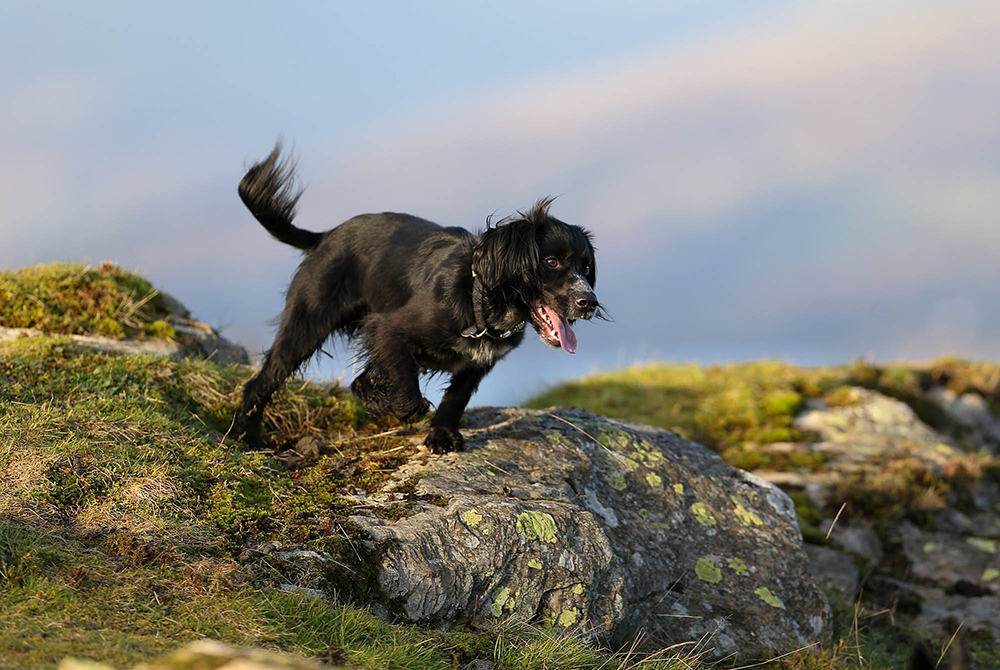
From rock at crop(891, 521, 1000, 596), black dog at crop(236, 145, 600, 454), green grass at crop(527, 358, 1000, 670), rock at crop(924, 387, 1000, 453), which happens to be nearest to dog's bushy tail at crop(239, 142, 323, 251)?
black dog at crop(236, 145, 600, 454)

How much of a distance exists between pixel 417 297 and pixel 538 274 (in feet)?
2.85

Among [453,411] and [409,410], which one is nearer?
[409,410]

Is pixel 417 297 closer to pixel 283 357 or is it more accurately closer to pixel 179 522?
pixel 283 357

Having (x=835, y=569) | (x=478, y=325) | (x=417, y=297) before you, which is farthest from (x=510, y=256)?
(x=835, y=569)

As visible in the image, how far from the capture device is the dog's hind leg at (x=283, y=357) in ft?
20.0

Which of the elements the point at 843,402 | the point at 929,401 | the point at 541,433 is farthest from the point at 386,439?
the point at 929,401

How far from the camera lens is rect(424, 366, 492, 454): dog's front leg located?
571 cm

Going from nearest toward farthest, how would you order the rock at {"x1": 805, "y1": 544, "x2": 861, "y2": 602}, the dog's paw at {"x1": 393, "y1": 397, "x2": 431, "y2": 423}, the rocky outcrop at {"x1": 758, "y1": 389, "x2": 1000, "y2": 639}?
the dog's paw at {"x1": 393, "y1": 397, "x2": 431, "y2": 423} < the rock at {"x1": 805, "y1": 544, "x2": 861, "y2": 602} < the rocky outcrop at {"x1": 758, "y1": 389, "x2": 1000, "y2": 639}

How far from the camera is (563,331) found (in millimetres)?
5477

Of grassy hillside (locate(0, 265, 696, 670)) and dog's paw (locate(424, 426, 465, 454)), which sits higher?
dog's paw (locate(424, 426, 465, 454))

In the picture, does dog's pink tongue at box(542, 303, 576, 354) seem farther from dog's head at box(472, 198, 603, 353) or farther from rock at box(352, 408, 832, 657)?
rock at box(352, 408, 832, 657)

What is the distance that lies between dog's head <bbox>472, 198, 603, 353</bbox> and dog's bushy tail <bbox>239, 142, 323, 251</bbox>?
1.74 m

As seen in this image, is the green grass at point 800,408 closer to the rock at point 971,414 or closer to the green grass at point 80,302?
the rock at point 971,414

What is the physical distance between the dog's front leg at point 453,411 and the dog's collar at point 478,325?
0.32 meters
